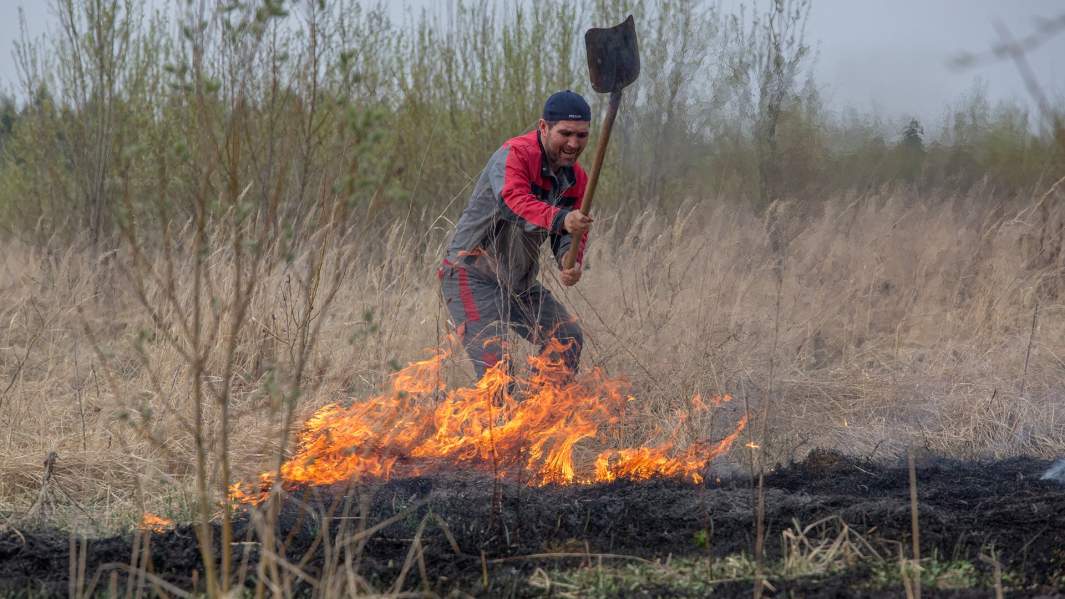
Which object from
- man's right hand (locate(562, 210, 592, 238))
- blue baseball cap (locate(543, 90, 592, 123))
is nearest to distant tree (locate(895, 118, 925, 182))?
blue baseball cap (locate(543, 90, 592, 123))

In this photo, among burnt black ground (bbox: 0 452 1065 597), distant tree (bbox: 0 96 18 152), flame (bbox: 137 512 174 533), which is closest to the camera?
burnt black ground (bbox: 0 452 1065 597)

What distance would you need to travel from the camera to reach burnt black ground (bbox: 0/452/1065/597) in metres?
3.14

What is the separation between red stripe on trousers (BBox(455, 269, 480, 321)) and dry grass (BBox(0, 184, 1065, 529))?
1.76ft

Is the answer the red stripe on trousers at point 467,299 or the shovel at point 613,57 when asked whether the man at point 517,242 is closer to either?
the red stripe on trousers at point 467,299

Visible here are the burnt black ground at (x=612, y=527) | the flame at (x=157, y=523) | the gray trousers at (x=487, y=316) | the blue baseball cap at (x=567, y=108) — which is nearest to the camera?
the burnt black ground at (x=612, y=527)

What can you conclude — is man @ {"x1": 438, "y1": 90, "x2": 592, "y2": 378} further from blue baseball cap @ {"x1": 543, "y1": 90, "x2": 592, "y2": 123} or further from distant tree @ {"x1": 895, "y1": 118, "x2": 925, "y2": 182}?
distant tree @ {"x1": 895, "y1": 118, "x2": 925, "y2": 182}

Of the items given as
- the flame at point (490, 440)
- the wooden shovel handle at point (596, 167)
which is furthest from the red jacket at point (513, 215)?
the flame at point (490, 440)

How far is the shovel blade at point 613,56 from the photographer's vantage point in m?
4.83

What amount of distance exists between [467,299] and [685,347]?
138 centimetres

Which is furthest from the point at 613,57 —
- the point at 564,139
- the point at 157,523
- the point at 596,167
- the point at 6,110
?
the point at 6,110

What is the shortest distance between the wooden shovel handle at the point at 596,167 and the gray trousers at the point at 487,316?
0.42 m

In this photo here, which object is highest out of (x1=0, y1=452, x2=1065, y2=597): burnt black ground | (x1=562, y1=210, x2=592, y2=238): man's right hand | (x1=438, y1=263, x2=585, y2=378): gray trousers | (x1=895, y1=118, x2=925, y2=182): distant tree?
(x1=895, y1=118, x2=925, y2=182): distant tree

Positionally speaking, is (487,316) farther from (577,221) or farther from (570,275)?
(577,221)

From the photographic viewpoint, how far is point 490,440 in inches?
177
